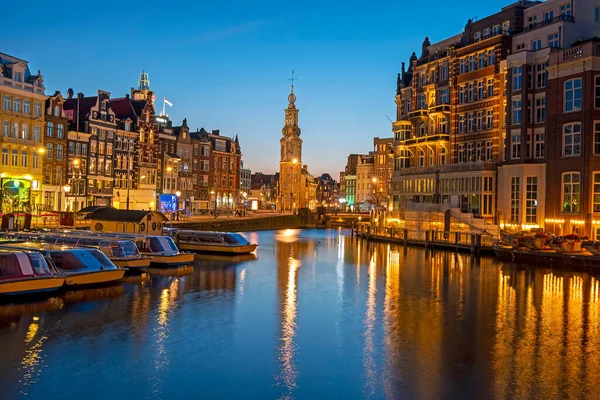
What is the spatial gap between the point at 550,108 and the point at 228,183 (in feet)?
254

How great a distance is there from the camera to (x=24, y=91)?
69.1 meters

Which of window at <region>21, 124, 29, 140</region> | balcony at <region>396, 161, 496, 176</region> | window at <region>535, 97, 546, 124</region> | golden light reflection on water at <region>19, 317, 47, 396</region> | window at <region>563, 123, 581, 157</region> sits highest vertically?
window at <region>535, 97, 546, 124</region>

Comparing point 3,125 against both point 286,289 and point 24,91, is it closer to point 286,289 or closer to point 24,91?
point 24,91

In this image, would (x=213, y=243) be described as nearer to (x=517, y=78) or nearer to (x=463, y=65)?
(x=517, y=78)

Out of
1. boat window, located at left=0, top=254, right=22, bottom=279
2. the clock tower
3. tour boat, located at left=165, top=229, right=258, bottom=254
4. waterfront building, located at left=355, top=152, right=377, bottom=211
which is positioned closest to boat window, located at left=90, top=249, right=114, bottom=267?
boat window, located at left=0, top=254, right=22, bottom=279

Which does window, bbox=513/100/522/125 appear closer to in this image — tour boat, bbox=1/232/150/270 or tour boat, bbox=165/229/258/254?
tour boat, bbox=165/229/258/254

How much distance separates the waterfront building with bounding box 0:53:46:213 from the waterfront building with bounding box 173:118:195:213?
36.6 metres

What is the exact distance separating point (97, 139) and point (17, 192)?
17780 mm

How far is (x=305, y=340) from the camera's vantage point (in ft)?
74.8

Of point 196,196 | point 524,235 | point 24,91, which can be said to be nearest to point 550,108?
point 524,235

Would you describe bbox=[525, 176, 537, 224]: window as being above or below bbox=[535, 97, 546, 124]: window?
below

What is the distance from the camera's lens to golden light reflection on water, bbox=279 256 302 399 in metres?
18.0

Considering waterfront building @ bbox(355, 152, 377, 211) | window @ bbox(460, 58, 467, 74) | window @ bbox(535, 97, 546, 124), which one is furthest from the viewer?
waterfront building @ bbox(355, 152, 377, 211)

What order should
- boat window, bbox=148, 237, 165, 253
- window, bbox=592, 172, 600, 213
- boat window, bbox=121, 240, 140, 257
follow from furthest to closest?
window, bbox=592, 172, 600, 213 → boat window, bbox=148, 237, 165, 253 → boat window, bbox=121, 240, 140, 257
